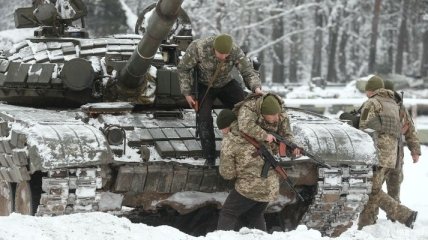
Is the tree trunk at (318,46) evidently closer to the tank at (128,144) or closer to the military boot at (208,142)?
the tank at (128,144)

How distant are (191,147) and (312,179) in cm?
145

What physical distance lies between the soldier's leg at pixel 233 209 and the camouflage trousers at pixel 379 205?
8.45 ft

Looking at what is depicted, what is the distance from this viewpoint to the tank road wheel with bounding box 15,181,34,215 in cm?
799

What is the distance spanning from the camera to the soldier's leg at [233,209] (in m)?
7.71

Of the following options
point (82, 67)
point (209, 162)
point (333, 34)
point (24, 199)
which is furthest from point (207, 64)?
point (333, 34)

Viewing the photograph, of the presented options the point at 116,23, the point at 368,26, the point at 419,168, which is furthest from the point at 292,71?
the point at 419,168

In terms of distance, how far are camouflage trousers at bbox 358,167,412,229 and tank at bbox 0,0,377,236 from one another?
0.70 metres

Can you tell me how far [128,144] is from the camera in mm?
8125

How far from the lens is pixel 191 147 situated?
8.30 metres

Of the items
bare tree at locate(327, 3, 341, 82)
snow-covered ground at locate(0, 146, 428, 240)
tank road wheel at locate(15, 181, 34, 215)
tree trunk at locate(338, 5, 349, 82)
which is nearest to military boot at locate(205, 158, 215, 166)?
snow-covered ground at locate(0, 146, 428, 240)

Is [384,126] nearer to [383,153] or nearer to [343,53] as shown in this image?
[383,153]

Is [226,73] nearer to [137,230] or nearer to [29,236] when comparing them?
[137,230]

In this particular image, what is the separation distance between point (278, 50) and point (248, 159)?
1759 inches

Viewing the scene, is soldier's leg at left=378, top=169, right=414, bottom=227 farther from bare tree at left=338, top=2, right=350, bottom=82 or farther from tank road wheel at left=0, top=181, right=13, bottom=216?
bare tree at left=338, top=2, right=350, bottom=82
